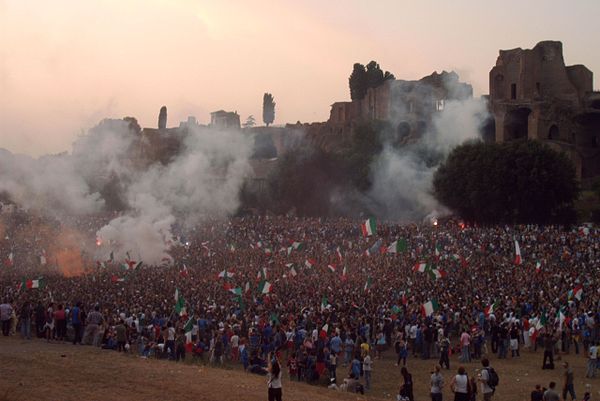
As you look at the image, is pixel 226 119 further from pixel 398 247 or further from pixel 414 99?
pixel 398 247

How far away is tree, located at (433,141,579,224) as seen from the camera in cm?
5384

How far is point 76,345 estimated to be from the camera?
2206 centimetres

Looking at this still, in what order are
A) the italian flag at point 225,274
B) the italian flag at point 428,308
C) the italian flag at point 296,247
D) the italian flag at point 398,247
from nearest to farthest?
1. the italian flag at point 428,308
2. the italian flag at point 225,274
3. the italian flag at point 398,247
4. the italian flag at point 296,247

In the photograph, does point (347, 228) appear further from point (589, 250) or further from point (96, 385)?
point (96, 385)

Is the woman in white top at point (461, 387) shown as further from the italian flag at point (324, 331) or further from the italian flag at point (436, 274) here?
the italian flag at point (436, 274)

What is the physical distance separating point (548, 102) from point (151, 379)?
61216 millimetres

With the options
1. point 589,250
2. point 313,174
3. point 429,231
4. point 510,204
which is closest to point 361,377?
point 589,250

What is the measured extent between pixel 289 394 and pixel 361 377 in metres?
4.92

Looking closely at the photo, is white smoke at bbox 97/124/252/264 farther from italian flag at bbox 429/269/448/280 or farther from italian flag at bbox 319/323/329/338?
italian flag at bbox 319/323/329/338

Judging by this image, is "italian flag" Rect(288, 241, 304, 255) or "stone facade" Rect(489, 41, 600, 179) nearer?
"italian flag" Rect(288, 241, 304, 255)

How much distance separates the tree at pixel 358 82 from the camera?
356 feet

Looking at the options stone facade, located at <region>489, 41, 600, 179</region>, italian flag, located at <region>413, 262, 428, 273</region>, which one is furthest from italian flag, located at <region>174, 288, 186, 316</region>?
stone facade, located at <region>489, 41, 600, 179</region>

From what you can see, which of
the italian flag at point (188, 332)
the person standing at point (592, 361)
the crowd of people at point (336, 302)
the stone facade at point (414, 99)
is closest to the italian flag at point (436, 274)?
the crowd of people at point (336, 302)

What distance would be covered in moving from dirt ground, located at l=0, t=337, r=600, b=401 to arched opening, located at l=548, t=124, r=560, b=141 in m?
51.8
